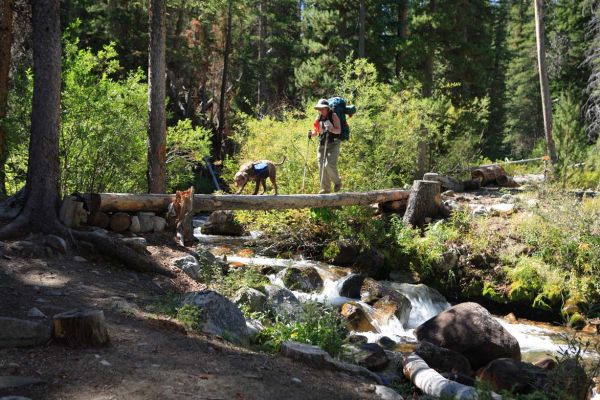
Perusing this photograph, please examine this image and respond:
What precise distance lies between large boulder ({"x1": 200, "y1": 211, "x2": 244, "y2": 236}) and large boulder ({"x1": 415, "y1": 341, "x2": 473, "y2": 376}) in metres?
9.02

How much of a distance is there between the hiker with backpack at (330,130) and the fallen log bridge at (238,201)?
2.36 feet

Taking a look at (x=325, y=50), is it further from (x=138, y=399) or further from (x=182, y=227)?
(x=138, y=399)

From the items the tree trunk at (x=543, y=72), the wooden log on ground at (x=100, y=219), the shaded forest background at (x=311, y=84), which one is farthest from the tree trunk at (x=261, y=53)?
the wooden log on ground at (x=100, y=219)

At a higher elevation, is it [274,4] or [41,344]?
[274,4]

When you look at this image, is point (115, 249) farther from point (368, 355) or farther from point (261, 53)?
point (261, 53)

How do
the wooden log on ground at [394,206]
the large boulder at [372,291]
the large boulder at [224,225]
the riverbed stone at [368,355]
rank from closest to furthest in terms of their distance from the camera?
the riverbed stone at [368,355]
the large boulder at [372,291]
the wooden log on ground at [394,206]
the large boulder at [224,225]

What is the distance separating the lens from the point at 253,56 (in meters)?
35.3

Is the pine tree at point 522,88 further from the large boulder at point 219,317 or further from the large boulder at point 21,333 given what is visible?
the large boulder at point 21,333

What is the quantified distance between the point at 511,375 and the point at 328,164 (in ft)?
22.7

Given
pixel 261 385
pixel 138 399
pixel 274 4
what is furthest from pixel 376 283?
pixel 274 4

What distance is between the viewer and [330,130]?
11.9 m

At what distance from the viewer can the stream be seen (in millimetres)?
8617

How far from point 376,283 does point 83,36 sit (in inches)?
772

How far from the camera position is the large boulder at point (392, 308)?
9.48 m
